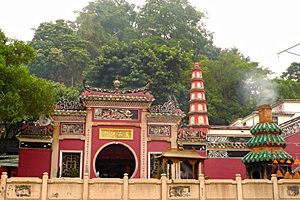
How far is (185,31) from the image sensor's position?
4816 centimetres

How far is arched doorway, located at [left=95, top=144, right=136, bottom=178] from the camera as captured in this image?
21.0 m

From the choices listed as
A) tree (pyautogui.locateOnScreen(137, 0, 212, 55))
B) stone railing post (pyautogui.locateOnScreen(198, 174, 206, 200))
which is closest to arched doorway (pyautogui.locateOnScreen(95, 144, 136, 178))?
stone railing post (pyautogui.locateOnScreen(198, 174, 206, 200))

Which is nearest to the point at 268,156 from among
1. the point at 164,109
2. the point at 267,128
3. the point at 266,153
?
the point at 266,153

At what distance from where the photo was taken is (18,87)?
1399 cm

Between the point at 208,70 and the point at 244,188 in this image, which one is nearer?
the point at 244,188

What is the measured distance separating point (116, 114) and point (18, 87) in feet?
20.2

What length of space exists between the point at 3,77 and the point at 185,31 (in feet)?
121

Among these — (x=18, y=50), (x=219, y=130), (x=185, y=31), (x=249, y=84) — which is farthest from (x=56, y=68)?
(x=18, y=50)

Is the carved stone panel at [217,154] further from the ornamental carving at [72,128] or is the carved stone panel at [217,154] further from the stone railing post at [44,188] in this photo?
the stone railing post at [44,188]

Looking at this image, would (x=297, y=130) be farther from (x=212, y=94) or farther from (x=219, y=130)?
(x=212, y=94)

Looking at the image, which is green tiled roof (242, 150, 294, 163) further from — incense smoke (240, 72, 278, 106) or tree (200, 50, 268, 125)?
incense smoke (240, 72, 278, 106)

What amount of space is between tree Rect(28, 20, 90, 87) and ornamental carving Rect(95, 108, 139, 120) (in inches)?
943

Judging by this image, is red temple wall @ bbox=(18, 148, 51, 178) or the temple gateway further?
the temple gateway

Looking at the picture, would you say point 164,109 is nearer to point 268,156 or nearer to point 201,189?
point 268,156
